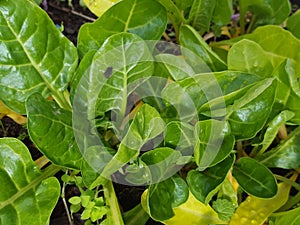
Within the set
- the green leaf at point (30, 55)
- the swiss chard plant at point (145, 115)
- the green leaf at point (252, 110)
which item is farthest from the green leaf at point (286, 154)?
the green leaf at point (30, 55)

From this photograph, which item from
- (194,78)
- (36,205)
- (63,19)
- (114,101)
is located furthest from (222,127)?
(63,19)

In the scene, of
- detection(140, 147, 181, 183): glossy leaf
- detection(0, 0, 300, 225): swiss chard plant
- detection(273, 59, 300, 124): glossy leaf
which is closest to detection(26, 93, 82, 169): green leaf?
detection(0, 0, 300, 225): swiss chard plant

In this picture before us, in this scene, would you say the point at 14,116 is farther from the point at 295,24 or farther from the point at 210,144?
the point at 295,24

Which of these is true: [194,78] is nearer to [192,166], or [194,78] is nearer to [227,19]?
[192,166]

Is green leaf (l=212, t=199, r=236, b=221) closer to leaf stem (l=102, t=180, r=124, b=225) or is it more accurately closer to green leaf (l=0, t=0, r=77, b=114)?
leaf stem (l=102, t=180, r=124, b=225)

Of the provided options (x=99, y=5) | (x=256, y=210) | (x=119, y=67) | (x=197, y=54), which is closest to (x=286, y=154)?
(x=256, y=210)
